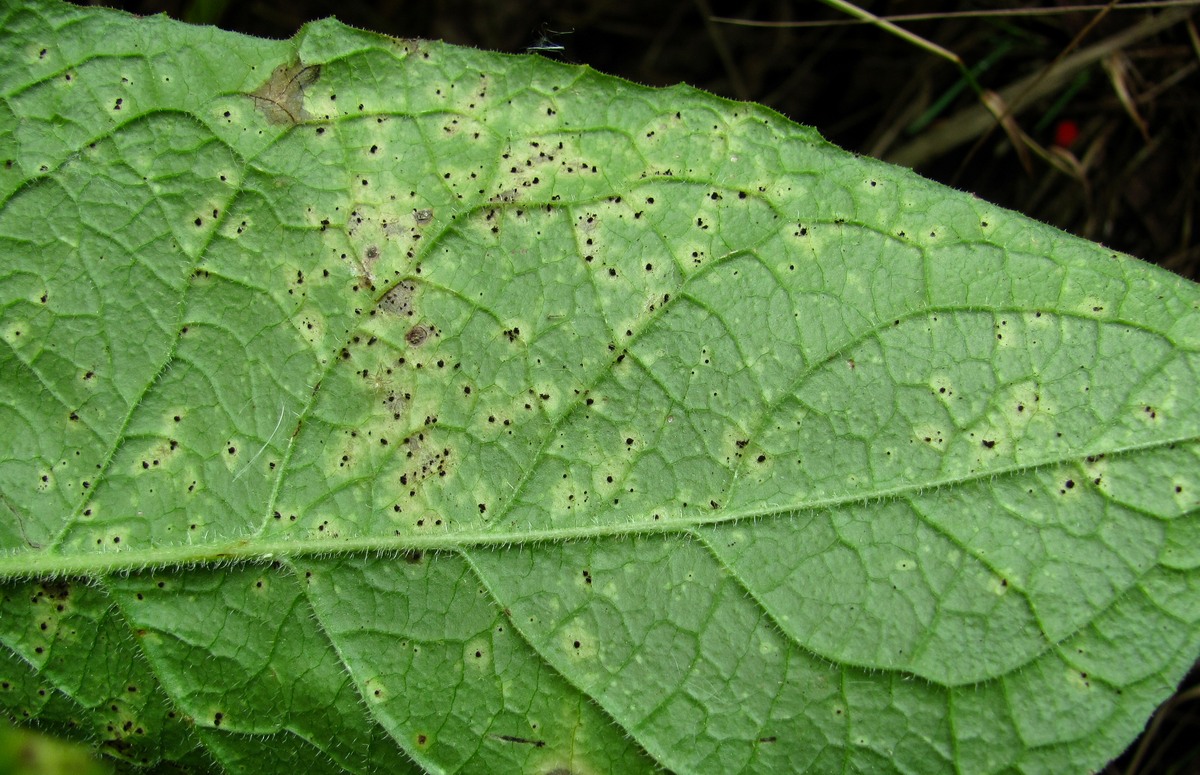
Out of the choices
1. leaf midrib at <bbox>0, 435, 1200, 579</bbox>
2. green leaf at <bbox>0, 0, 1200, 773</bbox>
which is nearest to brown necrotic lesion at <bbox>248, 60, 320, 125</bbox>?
green leaf at <bbox>0, 0, 1200, 773</bbox>

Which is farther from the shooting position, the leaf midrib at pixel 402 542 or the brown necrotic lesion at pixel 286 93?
the brown necrotic lesion at pixel 286 93

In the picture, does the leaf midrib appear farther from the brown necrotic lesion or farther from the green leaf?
the brown necrotic lesion

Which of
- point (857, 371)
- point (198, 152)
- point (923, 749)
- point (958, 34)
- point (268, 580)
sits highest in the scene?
point (958, 34)

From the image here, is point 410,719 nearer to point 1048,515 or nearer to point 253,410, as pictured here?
point 253,410

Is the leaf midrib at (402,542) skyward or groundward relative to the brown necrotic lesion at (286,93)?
groundward

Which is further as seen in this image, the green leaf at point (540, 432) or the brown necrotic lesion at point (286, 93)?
the brown necrotic lesion at point (286, 93)

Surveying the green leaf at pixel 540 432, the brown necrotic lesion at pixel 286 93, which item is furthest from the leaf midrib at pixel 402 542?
the brown necrotic lesion at pixel 286 93

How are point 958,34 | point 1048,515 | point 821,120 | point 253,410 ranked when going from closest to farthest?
point 1048,515 → point 253,410 → point 958,34 → point 821,120

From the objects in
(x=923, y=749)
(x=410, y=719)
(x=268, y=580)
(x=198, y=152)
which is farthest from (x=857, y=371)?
(x=198, y=152)

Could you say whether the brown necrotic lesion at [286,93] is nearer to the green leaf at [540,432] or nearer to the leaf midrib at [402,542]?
the green leaf at [540,432]

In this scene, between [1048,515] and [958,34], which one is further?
[958,34]
